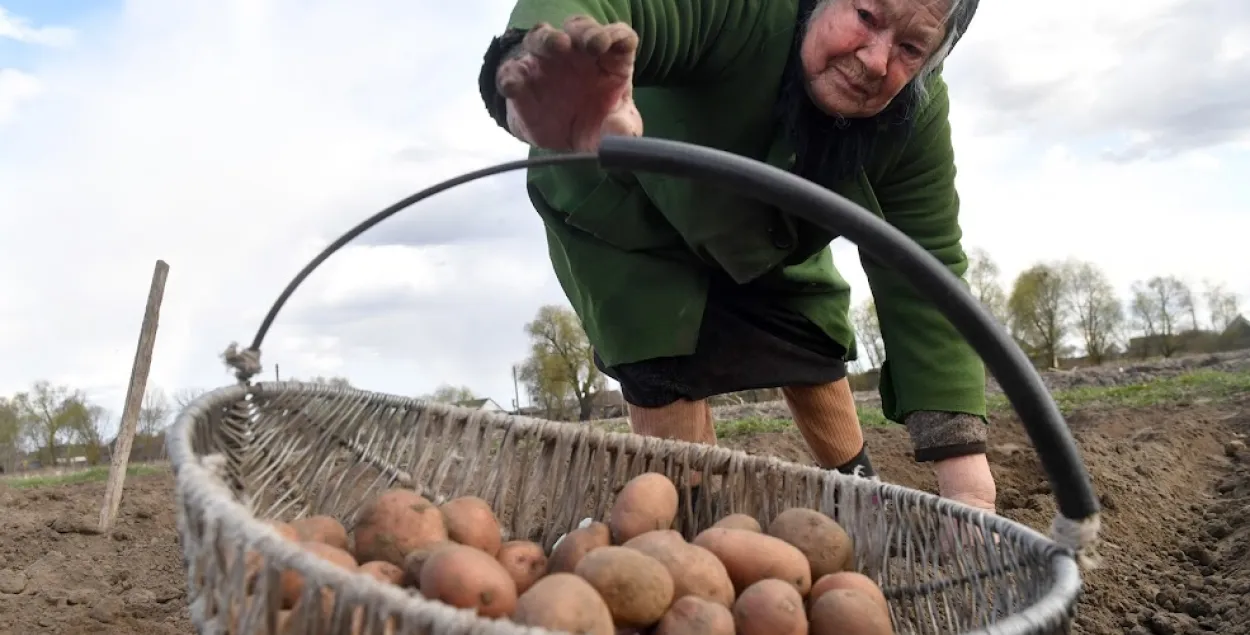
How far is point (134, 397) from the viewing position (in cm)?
385

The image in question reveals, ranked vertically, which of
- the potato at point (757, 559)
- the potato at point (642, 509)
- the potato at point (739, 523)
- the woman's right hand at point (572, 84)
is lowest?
the potato at point (757, 559)

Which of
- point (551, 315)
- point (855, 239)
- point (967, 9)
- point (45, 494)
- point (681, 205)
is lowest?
point (45, 494)

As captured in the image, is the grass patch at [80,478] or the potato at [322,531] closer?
the potato at [322,531]

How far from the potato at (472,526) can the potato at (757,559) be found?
0.92 feet

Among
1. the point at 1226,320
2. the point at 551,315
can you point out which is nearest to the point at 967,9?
the point at 551,315

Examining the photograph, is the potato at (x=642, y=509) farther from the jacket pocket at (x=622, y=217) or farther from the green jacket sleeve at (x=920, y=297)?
the green jacket sleeve at (x=920, y=297)

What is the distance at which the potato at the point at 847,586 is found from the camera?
1087 mm

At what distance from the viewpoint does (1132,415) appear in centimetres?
548

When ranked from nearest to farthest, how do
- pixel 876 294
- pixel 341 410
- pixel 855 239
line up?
pixel 855 239
pixel 341 410
pixel 876 294

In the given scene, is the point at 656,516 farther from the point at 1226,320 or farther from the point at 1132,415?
the point at 1226,320

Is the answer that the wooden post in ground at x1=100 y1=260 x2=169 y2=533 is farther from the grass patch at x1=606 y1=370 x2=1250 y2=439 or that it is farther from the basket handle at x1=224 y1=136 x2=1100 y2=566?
the basket handle at x1=224 y1=136 x2=1100 y2=566

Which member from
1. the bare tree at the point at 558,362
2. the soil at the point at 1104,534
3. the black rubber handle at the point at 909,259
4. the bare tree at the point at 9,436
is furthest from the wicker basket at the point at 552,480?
the bare tree at the point at 9,436

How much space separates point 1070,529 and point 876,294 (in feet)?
3.85

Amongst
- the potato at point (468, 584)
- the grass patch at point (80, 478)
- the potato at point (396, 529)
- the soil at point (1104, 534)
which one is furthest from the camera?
the grass patch at point (80, 478)
